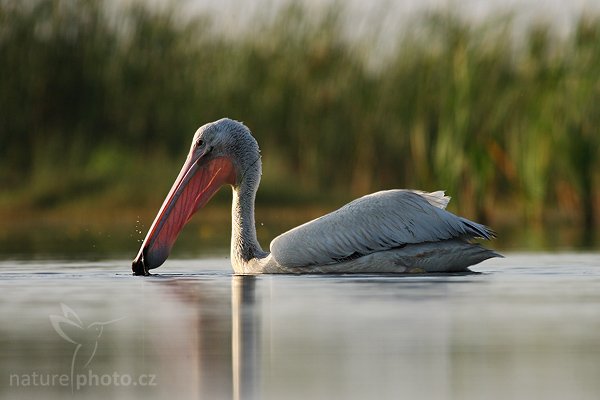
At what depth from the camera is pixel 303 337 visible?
5828 mm

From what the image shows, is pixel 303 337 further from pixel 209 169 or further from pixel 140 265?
pixel 209 169

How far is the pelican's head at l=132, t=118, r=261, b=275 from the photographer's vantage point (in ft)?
30.7

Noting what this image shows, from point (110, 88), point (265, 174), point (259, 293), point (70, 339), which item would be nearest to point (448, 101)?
point (265, 174)

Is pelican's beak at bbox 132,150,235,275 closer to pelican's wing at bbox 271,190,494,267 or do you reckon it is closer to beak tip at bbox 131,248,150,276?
beak tip at bbox 131,248,150,276

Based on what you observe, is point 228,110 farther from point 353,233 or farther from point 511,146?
point 353,233

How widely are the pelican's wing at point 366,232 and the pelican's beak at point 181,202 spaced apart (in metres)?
0.70

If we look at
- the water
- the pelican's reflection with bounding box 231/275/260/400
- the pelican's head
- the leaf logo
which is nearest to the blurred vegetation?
the pelican's head

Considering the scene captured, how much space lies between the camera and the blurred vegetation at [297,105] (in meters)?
15.8

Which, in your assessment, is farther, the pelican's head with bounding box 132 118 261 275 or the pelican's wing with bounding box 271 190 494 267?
the pelican's head with bounding box 132 118 261 275

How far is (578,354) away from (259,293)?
2.85m

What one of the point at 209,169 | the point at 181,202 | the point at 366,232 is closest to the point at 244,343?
the point at 366,232

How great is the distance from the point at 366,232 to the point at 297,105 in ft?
30.1

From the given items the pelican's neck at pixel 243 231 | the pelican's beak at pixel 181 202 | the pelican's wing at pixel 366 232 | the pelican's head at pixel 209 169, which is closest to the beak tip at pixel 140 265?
the pelican's beak at pixel 181 202

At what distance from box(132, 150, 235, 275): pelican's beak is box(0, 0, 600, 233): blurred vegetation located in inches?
241
